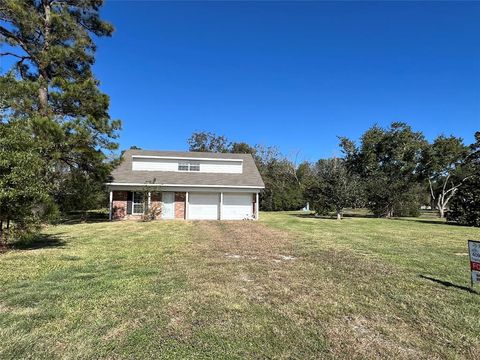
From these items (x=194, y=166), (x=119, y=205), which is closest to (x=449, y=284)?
(x=119, y=205)

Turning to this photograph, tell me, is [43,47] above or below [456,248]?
above

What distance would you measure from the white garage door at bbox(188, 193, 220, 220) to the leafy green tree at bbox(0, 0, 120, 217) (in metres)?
6.26

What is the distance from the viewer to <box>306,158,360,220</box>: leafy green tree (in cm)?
2319

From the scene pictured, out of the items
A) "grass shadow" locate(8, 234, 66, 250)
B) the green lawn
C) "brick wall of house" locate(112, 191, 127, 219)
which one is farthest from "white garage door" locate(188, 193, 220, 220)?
the green lawn

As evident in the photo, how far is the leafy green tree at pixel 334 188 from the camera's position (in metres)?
23.2

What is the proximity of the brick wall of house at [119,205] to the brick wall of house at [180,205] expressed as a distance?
10.6 ft

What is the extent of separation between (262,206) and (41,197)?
28607 mm

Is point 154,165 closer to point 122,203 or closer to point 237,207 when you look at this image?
point 122,203

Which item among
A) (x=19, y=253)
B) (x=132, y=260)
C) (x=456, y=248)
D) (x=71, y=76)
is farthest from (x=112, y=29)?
(x=456, y=248)

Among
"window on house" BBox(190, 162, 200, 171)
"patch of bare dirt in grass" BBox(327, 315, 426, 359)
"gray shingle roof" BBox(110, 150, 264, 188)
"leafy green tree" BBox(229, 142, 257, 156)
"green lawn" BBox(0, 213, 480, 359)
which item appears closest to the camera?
"patch of bare dirt in grass" BBox(327, 315, 426, 359)

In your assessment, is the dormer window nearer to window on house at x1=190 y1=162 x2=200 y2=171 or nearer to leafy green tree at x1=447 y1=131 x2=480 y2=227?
window on house at x1=190 y1=162 x2=200 y2=171

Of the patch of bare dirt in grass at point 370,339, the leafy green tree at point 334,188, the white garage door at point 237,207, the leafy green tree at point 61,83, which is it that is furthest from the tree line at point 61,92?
the leafy green tree at point 334,188

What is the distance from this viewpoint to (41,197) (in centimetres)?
824

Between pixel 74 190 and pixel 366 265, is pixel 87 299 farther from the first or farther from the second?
pixel 74 190
